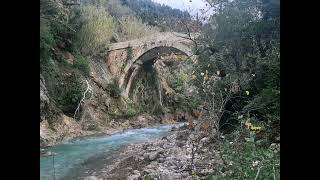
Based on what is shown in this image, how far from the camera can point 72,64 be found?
981cm

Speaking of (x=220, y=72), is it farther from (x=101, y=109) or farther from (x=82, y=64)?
(x=82, y=64)

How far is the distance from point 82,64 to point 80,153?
4322 mm

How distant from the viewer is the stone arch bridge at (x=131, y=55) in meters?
11.6

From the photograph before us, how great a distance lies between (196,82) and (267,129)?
5.81ft

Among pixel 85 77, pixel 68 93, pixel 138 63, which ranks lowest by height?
pixel 68 93

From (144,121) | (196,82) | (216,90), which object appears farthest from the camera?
(144,121)

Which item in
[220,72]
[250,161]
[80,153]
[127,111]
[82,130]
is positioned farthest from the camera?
[127,111]

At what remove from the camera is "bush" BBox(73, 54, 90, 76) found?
10009mm

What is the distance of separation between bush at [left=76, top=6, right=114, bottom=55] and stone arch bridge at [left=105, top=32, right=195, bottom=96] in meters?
0.62

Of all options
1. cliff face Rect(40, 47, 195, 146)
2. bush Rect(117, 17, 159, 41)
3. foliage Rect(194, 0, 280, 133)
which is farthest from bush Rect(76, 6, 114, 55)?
foliage Rect(194, 0, 280, 133)

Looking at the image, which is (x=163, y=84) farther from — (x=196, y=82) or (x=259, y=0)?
(x=259, y=0)

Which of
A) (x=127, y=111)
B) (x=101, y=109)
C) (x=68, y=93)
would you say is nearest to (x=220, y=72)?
(x=68, y=93)

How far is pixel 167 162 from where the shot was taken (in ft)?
16.7
